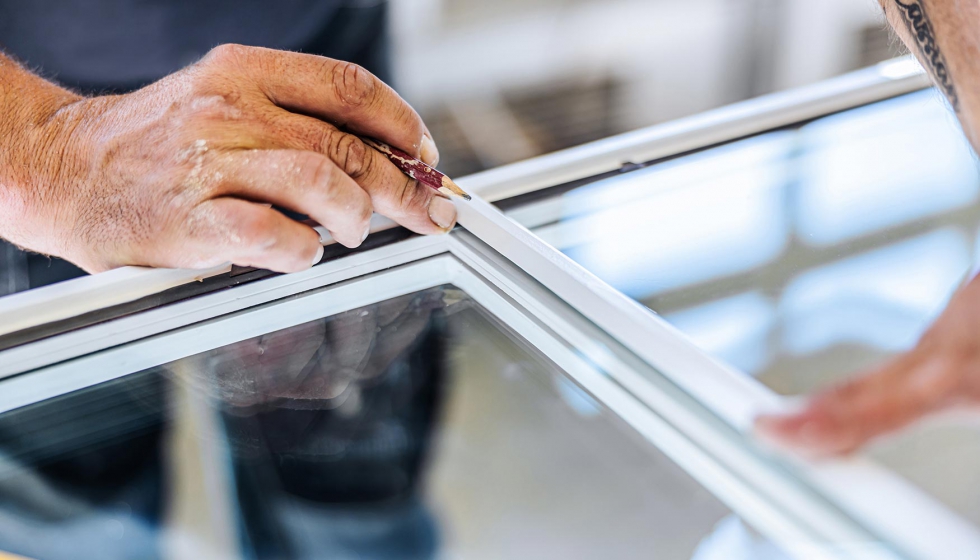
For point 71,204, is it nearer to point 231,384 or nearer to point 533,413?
point 231,384

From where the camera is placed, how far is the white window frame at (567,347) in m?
0.34

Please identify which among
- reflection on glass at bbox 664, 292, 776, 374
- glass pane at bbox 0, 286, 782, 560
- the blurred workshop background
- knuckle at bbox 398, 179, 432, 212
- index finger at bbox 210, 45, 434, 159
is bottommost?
the blurred workshop background

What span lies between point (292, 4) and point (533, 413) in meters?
0.82

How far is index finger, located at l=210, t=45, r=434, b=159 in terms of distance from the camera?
62 centimetres

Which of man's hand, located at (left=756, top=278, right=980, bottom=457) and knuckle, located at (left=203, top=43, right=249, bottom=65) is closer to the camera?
man's hand, located at (left=756, top=278, right=980, bottom=457)

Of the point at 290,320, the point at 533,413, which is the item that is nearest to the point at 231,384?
the point at 290,320

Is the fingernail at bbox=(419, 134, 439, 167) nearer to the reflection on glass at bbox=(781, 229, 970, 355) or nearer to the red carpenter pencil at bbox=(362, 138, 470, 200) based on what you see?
the red carpenter pencil at bbox=(362, 138, 470, 200)

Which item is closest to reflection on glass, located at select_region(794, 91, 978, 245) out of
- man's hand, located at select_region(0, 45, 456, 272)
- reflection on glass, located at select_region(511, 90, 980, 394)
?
reflection on glass, located at select_region(511, 90, 980, 394)

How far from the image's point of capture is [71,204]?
624 millimetres

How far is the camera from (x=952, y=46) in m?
0.63

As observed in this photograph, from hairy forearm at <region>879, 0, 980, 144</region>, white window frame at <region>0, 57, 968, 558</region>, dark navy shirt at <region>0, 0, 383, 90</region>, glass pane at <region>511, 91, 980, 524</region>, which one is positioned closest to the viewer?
white window frame at <region>0, 57, 968, 558</region>

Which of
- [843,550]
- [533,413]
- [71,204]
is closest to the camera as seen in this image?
[843,550]

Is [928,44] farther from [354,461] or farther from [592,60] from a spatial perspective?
[592,60]

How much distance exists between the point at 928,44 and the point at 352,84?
49 cm
